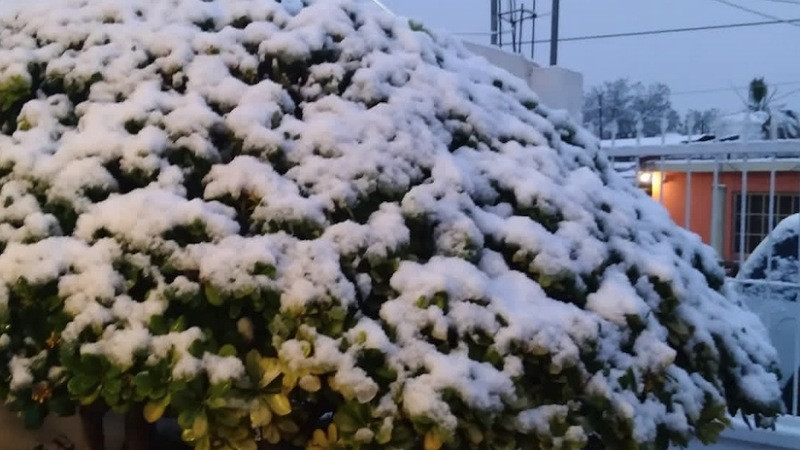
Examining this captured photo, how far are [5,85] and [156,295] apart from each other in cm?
84

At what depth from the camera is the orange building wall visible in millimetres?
4789

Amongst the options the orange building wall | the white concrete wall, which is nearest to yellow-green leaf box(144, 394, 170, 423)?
the white concrete wall


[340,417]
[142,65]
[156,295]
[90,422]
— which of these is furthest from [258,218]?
[90,422]

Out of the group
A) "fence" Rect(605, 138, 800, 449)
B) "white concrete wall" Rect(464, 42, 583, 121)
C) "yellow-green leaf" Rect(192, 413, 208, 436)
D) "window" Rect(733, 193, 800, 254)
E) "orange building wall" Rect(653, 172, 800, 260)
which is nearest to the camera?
"yellow-green leaf" Rect(192, 413, 208, 436)

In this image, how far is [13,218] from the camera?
222 cm

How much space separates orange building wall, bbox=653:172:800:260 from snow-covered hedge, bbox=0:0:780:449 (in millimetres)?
2211

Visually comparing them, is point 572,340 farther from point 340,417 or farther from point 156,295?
point 156,295

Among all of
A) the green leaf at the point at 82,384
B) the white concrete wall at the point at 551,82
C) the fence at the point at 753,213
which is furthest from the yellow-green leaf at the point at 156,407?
the white concrete wall at the point at 551,82

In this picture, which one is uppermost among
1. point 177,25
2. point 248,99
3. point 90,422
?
point 177,25

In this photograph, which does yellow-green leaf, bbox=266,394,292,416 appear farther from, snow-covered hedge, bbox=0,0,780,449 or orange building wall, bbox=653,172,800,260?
orange building wall, bbox=653,172,800,260

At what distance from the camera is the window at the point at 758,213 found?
16.4ft

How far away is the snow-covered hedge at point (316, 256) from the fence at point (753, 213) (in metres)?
1.56

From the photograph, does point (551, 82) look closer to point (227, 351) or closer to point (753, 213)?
point (753, 213)

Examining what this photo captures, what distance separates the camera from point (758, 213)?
5.16 metres
